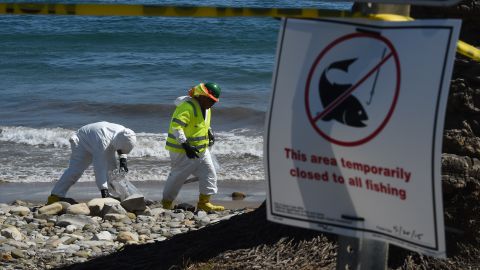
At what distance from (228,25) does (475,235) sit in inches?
1013

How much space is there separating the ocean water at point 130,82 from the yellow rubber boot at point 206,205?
7.28 feet

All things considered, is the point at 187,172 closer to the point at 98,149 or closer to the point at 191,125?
the point at 191,125

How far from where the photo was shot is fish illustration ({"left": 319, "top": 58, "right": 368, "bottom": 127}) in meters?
2.74

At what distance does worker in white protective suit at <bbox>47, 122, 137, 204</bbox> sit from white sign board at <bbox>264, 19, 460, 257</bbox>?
8.60m

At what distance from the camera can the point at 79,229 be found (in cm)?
891

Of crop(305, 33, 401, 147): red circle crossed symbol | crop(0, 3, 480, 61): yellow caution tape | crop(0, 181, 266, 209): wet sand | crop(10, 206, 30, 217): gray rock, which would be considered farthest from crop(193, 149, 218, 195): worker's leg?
crop(305, 33, 401, 147): red circle crossed symbol

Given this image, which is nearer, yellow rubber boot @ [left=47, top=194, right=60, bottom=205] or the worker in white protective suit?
yellow rubber boot @ [left=47, top=194, right=60, bottom=205]

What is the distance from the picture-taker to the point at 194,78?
23.3 meters

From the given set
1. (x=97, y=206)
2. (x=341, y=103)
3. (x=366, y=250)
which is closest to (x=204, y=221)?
(x=97, y=206)

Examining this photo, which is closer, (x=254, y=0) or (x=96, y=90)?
(x=96, y=90)

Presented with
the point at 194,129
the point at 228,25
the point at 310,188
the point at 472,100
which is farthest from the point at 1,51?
the point at 310,188

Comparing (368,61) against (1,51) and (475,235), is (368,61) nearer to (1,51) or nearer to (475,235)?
(475,235)

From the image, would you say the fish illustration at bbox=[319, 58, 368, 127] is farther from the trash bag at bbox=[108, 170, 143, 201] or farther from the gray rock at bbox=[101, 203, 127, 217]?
the trash bag at bbox=[108, 170, 143, 201]

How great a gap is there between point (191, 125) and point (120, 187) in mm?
1130
